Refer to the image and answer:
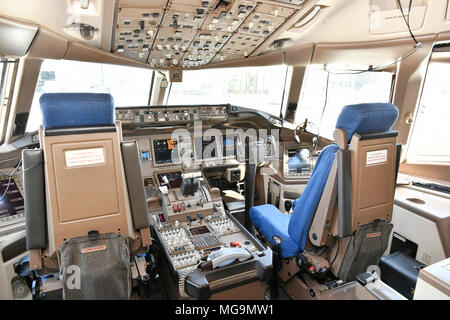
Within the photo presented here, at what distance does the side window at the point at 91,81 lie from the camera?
2.54 m

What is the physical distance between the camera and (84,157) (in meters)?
1.45

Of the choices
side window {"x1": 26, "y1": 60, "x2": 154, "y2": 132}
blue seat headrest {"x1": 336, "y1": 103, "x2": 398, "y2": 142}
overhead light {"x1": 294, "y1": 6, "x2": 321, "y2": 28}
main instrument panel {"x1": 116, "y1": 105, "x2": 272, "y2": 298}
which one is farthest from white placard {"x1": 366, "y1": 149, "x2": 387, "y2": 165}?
side window {"x1": 26, "y1": 60, "x2": 154, "y2": 132}

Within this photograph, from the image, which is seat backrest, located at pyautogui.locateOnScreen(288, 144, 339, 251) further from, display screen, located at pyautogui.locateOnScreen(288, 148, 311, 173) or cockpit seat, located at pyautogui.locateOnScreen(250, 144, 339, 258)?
display screen, located at pyautogui.locateOnScreen(288, 148, 311, 173)

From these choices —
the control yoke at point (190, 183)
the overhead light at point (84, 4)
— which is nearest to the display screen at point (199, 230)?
the control yoke at point (190, 183)

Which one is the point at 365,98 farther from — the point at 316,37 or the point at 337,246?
the point at 337,246

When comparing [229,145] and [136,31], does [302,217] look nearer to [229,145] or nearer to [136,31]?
[229,145]

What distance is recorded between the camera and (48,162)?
1.39 m

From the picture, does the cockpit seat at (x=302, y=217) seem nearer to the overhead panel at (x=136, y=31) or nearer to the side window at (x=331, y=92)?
the overhead panel at (x=136, y=31)

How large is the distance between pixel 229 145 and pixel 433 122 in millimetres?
2245

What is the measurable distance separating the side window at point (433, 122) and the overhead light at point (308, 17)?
1.43 meters

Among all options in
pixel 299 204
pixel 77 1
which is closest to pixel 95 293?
pixel 299 204

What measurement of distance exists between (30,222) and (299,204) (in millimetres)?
1537

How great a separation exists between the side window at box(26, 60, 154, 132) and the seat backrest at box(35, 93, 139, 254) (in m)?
0.88

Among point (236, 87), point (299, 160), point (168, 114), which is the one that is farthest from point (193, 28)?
point (299, 160)
